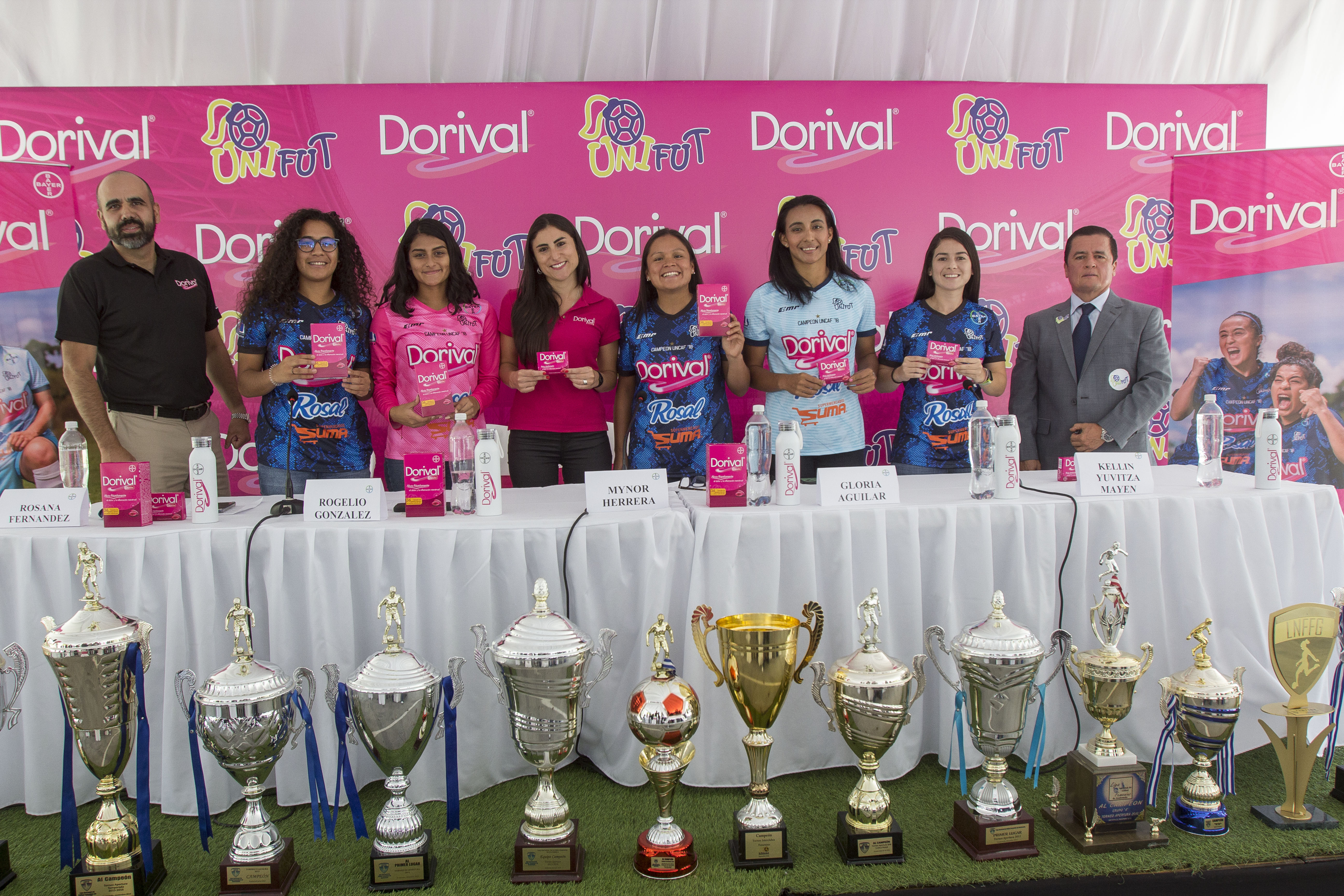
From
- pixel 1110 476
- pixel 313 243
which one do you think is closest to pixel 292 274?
pixel 313 243

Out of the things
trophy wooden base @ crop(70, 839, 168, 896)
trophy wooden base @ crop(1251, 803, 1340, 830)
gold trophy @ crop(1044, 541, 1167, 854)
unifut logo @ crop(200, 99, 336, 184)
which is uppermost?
unifut logo @ crop(200, 99, 336, 184)

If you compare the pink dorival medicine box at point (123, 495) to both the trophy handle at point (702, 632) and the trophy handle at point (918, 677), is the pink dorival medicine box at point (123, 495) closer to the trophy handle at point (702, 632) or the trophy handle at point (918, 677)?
the trophy handle at point (702, 632)

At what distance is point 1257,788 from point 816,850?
4.16 ft

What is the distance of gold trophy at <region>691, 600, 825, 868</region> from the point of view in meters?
1.71

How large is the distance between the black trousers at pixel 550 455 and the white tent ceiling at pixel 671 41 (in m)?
1.76

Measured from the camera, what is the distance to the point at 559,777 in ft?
7.32

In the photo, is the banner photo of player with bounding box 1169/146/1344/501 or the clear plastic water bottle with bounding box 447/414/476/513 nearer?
the clear plastic water bottle with bounding box 447/414/476/513

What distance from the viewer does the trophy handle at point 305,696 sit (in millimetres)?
1721

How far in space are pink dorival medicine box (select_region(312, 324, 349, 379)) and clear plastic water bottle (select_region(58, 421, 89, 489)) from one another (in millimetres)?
665

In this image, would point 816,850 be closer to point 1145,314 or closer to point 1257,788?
point 1257,788

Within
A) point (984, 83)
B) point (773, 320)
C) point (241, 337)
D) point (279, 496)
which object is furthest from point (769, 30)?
point (279, 496)

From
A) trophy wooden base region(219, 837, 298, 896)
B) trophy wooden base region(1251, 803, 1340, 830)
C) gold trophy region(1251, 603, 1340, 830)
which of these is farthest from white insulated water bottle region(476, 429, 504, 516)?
trophy wooden base region(1251, 803, 1340, 830)

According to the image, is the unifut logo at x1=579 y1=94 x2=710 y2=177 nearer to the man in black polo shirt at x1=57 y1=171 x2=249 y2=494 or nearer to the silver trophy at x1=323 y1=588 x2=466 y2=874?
the man in black polo shirt at x1=57 y1=171 x2=249 y2=494

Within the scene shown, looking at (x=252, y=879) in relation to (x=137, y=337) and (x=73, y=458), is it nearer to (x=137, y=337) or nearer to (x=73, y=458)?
(x=73, y=458)
